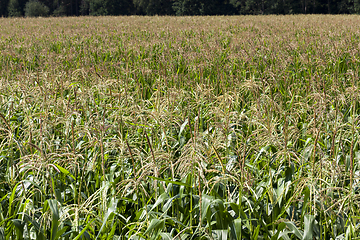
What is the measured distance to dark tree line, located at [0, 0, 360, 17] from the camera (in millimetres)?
54625

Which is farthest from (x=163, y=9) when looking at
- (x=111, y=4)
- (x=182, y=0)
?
(x=111, y=4)

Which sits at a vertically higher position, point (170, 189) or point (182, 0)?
point (182, 0)

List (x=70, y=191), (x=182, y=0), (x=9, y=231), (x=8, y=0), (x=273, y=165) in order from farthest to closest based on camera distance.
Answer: (x=8, y=0)
(x=182, y=0)
(x=273, y=165)
(x=70, y=191)
(x=9, y=231)

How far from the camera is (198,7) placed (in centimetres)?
5638

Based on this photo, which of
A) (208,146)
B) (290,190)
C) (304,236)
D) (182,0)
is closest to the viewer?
(304,236)

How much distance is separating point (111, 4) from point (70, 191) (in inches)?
2436

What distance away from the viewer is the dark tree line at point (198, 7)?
54.6 meters

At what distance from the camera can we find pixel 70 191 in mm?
2564

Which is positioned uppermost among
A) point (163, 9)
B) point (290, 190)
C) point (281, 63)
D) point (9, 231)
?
point (163, 9)

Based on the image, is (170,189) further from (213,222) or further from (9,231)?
(9,231)

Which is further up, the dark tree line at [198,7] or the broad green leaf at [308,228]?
the dark tree line at [198,7]

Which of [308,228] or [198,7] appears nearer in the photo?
[308,228]

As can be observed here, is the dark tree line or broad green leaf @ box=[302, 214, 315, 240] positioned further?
the dark tree line

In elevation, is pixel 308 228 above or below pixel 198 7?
below
